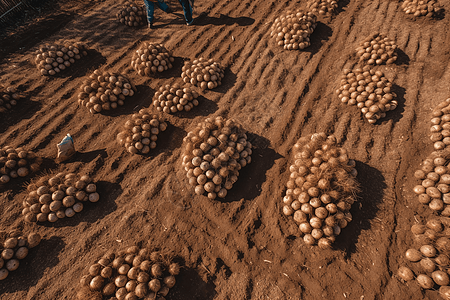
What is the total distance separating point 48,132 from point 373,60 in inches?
357

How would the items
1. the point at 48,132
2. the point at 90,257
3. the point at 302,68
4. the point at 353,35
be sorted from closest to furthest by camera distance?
the point at 90,257 → the point at 48,132 → the point at 302,68 → the point at 353,35

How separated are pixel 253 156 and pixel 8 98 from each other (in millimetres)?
6988

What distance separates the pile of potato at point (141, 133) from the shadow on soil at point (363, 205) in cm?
437

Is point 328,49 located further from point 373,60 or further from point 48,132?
point 48,132

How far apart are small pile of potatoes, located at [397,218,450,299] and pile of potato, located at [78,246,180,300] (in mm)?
3774

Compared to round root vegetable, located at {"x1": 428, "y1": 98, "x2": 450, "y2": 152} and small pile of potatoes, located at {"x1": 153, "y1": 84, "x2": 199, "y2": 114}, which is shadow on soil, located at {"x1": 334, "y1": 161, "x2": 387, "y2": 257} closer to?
round root vegetable, located at {"x1": 428, "y1": 98, "x2": 450, "y2": 152}

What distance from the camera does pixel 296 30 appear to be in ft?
20.8

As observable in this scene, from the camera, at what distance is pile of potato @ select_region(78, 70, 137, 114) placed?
538 centimetres

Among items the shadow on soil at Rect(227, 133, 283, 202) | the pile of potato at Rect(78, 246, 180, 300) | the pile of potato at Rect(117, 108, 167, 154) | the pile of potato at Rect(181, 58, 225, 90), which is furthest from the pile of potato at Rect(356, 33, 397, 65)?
the pile of potato at Rect(78, 246, 180, 300)

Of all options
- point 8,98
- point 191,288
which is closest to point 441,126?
point 191,288

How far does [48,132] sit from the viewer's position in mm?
5227

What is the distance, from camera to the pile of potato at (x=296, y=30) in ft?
20.5

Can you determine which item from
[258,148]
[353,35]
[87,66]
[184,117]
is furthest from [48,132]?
[353,35]

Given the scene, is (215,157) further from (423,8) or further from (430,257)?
(423,8)
